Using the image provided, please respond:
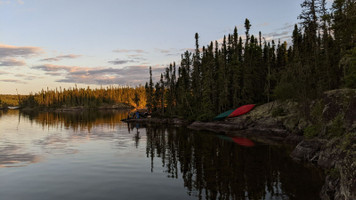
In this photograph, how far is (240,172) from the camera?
2100 cm

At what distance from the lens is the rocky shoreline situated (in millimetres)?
12945

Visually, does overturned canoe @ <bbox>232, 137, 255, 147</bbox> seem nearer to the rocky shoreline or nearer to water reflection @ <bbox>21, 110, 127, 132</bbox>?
the rocky shoreline

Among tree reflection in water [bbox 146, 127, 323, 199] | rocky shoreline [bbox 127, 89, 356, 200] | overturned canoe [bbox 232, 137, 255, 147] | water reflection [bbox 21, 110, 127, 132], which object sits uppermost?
rocky shoreline [bbox 127, 89, 356, 200]

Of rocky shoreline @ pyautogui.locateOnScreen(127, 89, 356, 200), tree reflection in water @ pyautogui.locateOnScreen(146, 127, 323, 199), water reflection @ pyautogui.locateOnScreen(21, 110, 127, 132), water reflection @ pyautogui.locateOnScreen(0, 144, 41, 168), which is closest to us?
rocky shoreline @ pyautogui.locateOnScreen(127, 89, 356, 200)

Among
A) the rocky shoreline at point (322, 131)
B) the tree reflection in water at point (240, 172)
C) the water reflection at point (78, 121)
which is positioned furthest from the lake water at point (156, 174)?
the water reflection at point (78, 121)

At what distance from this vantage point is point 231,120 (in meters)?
56.3

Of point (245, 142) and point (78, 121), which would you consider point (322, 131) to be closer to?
point (245, 142)

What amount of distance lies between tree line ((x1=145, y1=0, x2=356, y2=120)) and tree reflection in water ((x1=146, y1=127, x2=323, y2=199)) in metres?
14.2

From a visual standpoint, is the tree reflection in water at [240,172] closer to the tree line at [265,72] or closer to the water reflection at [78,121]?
the tree line at [265,72]

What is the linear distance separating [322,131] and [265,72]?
50.9m

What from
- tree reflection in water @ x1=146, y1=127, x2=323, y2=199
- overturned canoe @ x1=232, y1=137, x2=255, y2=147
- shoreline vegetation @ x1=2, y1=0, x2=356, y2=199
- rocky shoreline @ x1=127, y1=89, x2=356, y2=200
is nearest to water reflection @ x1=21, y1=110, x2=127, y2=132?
shoreline vegetation @ x1=2, y1=0, x2=356, y2=199

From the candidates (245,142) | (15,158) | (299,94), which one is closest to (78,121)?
(15,158)

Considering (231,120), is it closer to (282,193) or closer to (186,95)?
(186,95)

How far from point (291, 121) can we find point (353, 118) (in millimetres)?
23707
